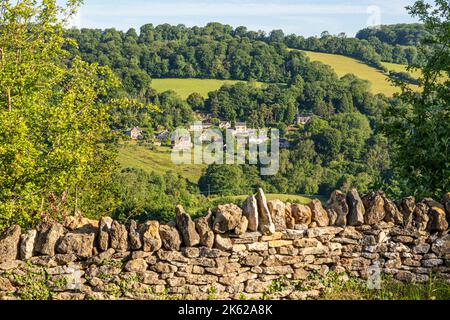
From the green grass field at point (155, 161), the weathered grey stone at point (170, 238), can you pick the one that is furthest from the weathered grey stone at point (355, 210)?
the green grass field at point (155, 161)

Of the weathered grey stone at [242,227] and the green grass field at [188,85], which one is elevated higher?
the weathered grey stone at [242,227]

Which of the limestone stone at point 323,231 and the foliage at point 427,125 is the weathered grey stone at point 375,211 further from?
the foliage at point 427,125

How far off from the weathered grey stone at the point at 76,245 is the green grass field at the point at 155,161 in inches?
3077

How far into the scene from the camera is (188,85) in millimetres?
135875

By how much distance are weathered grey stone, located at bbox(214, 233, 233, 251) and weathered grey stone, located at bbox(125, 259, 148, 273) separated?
105 cm

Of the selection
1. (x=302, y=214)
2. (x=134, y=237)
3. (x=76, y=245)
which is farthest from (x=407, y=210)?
(x=76, y=245)

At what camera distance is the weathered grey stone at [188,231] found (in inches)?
312

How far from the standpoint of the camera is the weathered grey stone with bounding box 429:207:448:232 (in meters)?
8.53

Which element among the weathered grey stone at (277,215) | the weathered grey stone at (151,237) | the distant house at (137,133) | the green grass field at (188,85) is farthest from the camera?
the green grass field at (188,85)

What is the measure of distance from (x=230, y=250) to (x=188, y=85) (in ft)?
425

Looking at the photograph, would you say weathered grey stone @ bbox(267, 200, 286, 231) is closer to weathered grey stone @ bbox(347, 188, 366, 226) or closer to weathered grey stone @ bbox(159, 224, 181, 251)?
weathered grey stone @ bbox(347, 188, 366, 226)

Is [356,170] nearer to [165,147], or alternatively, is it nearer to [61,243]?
[165,147]

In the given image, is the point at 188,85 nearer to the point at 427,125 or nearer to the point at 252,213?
the point at 427,125
